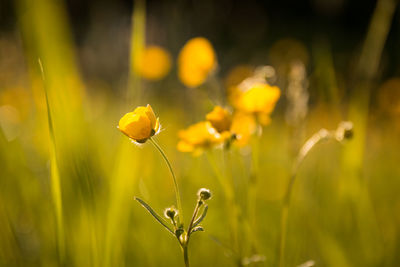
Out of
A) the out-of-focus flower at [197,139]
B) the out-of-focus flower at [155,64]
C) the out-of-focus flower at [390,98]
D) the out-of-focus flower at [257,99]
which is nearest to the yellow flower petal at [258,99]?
the out-of-focus flower at [257,99]

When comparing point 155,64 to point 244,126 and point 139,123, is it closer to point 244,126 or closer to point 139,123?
point 244,126

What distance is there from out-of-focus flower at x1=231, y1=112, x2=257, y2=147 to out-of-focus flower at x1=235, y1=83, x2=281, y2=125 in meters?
0.02

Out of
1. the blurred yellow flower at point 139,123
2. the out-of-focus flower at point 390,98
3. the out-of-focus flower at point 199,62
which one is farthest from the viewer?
the out-of-focus flower at point 390,98

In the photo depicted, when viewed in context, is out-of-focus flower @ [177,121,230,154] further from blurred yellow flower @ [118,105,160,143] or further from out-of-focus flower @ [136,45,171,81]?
out-of-focus flower @ [136,45,171,81]

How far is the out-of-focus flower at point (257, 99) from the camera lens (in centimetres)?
93

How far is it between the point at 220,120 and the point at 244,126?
0.20 m

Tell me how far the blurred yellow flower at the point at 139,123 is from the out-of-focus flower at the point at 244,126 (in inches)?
10.2

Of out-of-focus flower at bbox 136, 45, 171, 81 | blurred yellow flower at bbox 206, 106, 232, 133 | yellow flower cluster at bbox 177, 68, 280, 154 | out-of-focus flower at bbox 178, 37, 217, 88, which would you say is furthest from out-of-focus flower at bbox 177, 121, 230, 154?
out-of-focus flower at bbox 136, 45, 171, 81

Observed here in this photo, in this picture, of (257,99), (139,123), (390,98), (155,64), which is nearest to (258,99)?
(257,99)

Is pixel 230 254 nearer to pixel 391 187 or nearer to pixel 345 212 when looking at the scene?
pixel 345 212

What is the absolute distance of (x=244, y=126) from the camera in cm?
97

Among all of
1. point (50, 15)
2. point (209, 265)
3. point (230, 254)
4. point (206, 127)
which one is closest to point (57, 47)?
point (50, 15)

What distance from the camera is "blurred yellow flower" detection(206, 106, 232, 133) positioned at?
2.53ft

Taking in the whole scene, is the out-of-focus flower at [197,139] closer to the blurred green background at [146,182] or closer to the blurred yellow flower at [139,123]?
the blurred green background at [146,182]
